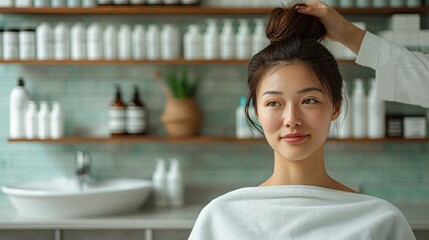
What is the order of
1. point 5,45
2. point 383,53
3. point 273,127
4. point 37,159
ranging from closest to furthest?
point 273,127 < point 383,53 < point 5,45 < point 37,159

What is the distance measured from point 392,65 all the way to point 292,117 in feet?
1.75

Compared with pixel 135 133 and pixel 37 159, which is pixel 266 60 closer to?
pixel 135 133

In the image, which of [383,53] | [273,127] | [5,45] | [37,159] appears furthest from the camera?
[37,159]

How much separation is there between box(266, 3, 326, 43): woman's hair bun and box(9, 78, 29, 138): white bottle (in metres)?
2.26

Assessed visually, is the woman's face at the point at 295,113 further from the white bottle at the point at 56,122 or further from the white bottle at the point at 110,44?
the white bottle at the point at 56,122

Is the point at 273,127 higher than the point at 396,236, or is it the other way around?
the point at 273,127

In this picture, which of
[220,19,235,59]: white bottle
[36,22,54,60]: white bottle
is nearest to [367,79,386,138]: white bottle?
[220,19,235,59]: white bottle

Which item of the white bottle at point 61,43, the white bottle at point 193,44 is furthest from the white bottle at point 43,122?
the white bottle at point 193,44

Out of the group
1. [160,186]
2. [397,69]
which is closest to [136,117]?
[160,186]

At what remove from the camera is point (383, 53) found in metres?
2.14

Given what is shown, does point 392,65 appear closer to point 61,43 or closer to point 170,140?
point 170,140

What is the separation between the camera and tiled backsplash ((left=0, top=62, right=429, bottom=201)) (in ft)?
13.3

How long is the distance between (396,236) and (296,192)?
0.91ft

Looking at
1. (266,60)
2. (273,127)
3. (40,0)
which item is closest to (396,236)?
(273,127)
